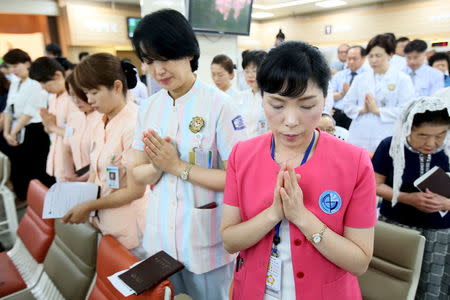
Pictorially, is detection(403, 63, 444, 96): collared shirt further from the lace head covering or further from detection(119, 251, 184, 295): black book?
detection(119, 251, 184, 295): black book

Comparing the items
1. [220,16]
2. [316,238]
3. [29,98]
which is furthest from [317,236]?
[29,98]

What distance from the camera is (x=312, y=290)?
2.77ft

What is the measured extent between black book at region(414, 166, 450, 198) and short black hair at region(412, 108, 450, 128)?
8.0 inches

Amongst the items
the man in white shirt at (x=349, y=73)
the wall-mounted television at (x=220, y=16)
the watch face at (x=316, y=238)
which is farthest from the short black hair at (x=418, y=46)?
the watch face at (x=316, y=238)

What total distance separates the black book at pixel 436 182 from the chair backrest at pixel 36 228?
6.56 feet

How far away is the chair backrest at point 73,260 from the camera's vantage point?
60.2 inches

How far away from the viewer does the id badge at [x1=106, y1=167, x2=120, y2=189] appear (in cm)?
147

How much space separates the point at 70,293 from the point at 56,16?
8.28 metres

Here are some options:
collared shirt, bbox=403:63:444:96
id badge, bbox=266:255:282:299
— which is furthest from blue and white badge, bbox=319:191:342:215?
collared shirt, bbox=403:63:444:96

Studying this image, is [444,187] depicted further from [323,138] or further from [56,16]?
[56,16]

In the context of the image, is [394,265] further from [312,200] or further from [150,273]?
[150,273]

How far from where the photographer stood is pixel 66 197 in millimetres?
1551

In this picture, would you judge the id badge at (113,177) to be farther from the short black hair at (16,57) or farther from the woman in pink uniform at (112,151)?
the short black hair at (16,57)

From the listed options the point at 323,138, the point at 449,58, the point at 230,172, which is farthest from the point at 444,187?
the point at 449,58
